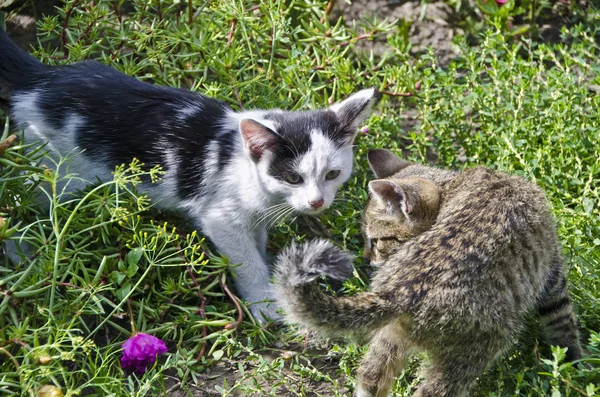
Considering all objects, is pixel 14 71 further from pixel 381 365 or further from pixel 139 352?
pixel 381 365

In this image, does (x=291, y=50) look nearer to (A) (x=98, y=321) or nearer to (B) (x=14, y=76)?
(B) (x=14, y=76)

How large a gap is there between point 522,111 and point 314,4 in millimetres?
1614

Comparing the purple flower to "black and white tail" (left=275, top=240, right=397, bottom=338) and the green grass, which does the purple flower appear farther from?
"black and white tail" (left=275, top=240, right=397, bottom=338)

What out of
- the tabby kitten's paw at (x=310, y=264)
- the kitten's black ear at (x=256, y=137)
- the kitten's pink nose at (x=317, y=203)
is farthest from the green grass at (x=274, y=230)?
the tabby kitten's paw at (x=310, y=264)

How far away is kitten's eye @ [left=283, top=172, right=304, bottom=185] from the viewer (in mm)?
3977

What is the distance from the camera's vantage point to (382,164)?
4.15m

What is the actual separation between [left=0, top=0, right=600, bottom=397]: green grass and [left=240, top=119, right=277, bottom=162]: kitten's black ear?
54 centimetres

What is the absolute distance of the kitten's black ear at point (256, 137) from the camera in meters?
3.84

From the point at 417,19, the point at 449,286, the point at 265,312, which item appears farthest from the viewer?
the point at 417,19

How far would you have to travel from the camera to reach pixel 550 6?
6.17 m

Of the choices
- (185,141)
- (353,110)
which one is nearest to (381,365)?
(353,110)

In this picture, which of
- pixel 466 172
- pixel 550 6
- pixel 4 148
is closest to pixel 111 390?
pixel 4 148

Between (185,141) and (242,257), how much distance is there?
0.70 meters

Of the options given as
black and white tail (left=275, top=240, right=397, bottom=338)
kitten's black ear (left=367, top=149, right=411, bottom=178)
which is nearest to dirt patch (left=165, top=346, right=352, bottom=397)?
black and white tail (left=275, top=240, right=397, bottom=338)
